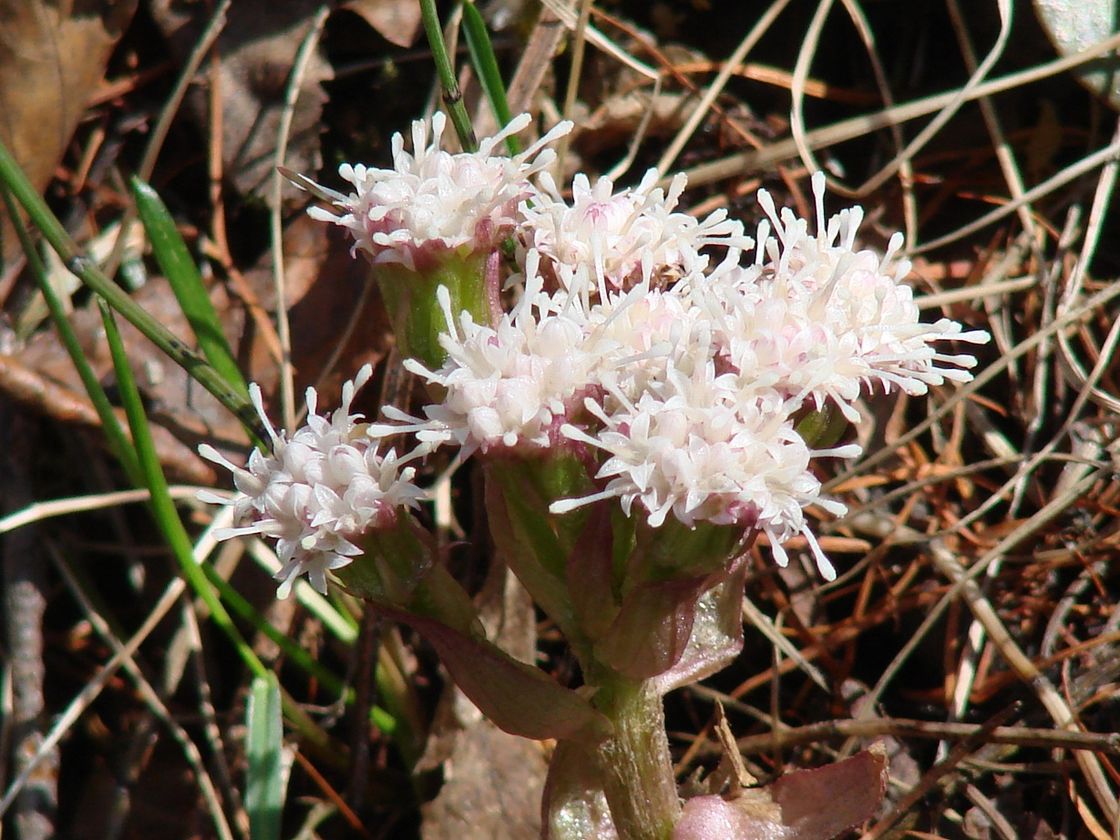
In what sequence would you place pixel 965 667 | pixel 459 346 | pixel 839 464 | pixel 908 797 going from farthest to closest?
pixel 839 464 → pixel 965 667 → pixel 908 797 → pixel 459 346

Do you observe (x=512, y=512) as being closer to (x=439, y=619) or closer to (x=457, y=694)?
(x=439, y=619)

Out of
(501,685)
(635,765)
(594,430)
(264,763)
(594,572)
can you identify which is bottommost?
(264,763)

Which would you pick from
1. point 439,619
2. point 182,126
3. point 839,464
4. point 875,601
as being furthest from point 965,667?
point 182,126

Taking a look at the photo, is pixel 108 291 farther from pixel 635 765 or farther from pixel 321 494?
pixel 635 765

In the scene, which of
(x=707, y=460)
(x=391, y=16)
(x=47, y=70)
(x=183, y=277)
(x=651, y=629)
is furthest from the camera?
(x=391, y=16)

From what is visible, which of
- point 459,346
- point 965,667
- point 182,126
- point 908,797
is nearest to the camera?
point 459,346

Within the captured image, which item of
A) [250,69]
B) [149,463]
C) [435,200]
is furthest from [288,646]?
[250,69]

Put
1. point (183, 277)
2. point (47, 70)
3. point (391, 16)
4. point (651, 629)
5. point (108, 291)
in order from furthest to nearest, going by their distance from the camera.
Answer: point (391, 16) < point (47, 70) < point (183, 277) < point (108, 291) < point (651, 629)

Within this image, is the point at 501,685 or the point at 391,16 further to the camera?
the point at 391,16
